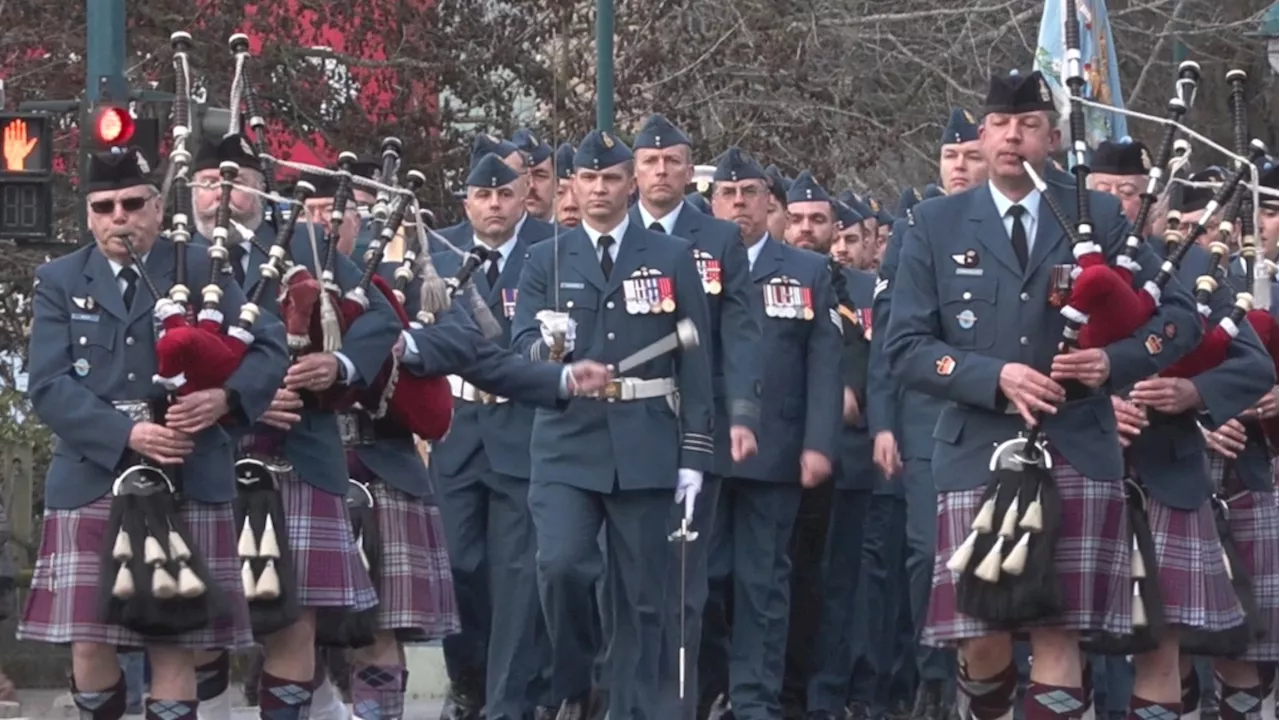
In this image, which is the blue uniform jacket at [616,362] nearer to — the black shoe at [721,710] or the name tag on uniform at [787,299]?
the name tag on uniform at [787,299]

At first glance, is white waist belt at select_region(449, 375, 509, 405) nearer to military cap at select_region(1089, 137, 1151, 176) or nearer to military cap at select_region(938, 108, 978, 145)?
military cap at select_region(938, 108, 978, 145)

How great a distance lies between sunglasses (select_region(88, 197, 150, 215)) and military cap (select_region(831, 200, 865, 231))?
521 centimetres

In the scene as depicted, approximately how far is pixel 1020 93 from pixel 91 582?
300 cm

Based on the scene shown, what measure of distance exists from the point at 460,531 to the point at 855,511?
6.23 ft

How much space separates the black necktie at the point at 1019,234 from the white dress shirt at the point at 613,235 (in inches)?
76.5

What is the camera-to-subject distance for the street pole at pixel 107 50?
14.4 m

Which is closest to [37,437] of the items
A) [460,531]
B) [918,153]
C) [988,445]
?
[460,531]

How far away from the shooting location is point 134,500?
30.3ft

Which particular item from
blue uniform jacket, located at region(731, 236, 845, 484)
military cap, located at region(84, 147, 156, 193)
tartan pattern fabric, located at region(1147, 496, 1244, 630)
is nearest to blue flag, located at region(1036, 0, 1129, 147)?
blue uniform jacket, located at region(731, 236, 845, 484)

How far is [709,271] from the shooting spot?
11.6m

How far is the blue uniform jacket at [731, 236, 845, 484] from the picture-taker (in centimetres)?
1243

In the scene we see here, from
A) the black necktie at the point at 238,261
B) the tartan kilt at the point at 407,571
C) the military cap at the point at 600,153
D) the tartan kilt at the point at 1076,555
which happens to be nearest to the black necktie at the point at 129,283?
the black necktie at the point at 238,261

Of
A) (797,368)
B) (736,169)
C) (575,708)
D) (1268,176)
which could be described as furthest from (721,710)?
(1268,176)

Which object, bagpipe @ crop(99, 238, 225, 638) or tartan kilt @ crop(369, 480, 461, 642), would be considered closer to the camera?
bagpipe @ crop(99, 238, 225, 638)
